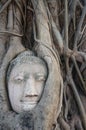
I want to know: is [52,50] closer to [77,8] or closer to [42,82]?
[42,82]

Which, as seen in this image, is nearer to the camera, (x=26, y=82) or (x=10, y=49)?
(x=26, y=82)

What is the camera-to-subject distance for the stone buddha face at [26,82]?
1.82m

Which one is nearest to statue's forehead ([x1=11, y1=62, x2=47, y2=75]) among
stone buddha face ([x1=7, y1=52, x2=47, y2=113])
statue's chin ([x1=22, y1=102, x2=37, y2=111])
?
stone buddha face ([x1=7, y1=52, x2=47, y2=113])

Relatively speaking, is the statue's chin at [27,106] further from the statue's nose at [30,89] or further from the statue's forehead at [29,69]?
the statue's forehead at [29,69]

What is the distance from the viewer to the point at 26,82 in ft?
5.97

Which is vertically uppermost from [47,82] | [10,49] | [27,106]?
[10,49]

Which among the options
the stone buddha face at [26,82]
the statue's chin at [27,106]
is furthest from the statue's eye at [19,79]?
the statue's chin at [27,106]

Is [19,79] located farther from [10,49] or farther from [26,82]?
[10,49]

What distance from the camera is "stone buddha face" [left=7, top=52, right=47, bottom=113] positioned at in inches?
71.6

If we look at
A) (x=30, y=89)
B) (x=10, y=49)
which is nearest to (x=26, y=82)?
(x=30, y=89)

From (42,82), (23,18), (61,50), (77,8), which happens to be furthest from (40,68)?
(77,8)

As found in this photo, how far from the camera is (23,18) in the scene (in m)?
2.10

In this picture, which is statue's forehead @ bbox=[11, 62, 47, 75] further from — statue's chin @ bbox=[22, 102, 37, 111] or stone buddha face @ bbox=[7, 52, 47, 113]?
statue's chin @ bbox=[22, 102, 37, 111]

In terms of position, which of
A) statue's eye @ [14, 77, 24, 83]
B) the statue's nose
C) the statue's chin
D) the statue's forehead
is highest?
the statue's forehead
